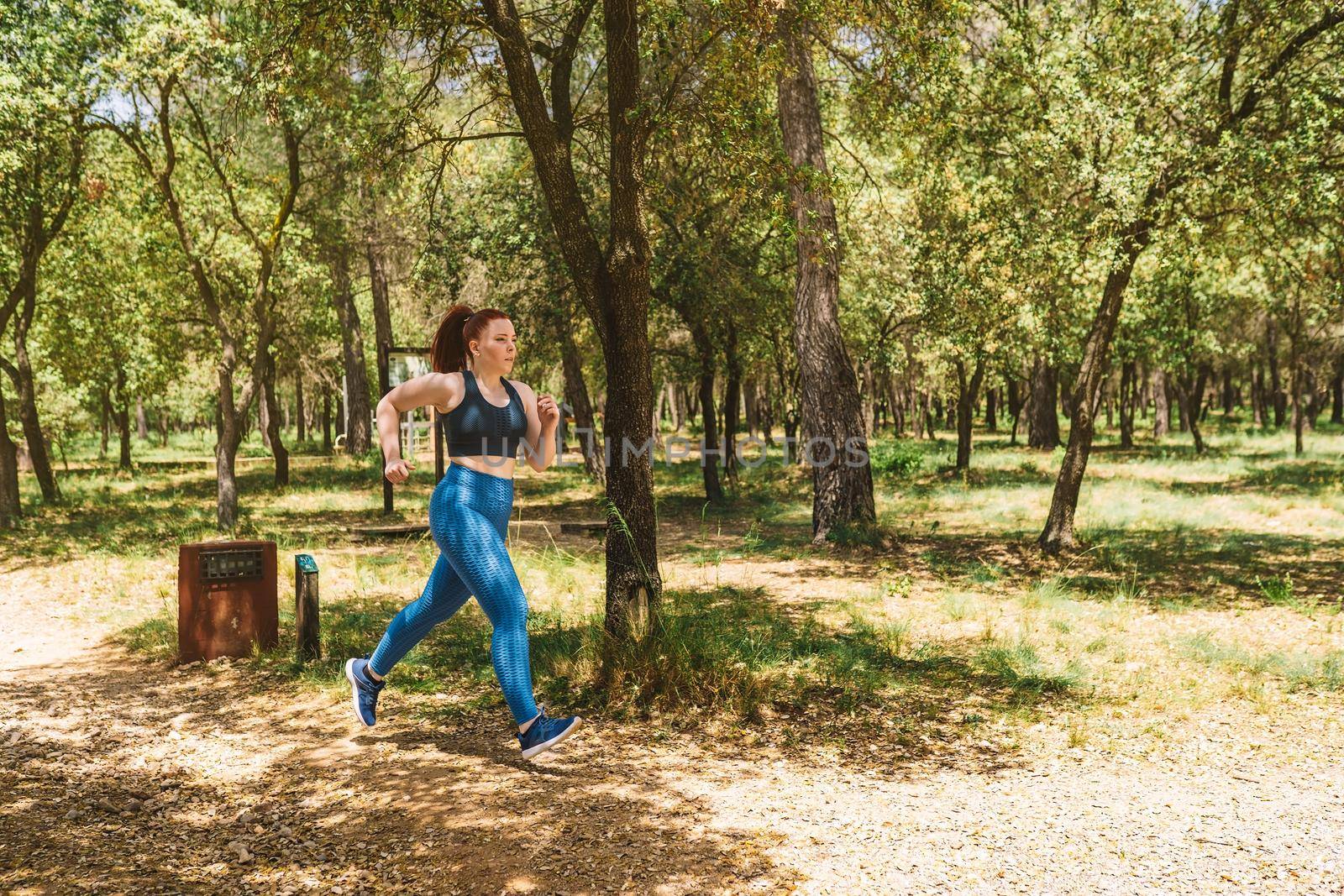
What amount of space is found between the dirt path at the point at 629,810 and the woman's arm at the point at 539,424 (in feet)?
5.78

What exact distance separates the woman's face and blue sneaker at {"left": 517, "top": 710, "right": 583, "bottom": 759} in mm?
1836

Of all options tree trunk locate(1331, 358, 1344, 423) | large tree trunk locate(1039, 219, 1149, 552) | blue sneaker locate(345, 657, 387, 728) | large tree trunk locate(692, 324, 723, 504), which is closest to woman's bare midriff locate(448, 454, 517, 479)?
blue sneaker locate(345, 657, 387, 728)

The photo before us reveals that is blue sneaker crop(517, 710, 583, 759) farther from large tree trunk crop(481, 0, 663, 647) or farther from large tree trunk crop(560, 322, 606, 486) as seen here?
large tree trunk crop(560, 322, 606, 486)

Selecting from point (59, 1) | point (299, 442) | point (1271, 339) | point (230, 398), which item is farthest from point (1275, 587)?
point (299, 442)

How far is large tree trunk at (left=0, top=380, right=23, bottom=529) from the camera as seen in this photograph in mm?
15820

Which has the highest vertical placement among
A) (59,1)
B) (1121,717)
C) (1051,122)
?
(59,1)

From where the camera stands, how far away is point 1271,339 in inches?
1310

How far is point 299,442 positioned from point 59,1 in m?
36.1

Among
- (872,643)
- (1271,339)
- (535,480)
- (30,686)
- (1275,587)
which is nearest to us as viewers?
(30,686)

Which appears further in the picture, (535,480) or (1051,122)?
(535,480)

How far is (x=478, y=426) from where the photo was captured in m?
4.46

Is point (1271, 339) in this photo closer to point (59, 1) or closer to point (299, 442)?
point (59, 1)

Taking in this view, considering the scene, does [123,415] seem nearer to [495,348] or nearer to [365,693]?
[365,693]

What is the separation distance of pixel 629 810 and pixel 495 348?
2.43 meters
